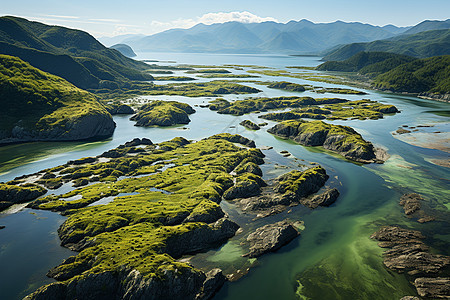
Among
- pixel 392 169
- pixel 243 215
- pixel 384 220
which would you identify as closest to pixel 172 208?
pixel 243 215

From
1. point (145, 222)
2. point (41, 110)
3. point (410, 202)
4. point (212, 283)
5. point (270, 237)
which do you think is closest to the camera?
point (212, 283)

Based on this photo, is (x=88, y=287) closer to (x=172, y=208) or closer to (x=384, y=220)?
(x=172, y=208)

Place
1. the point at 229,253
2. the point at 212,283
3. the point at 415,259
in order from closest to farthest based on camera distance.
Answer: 1. the point at 212,283
2. the point at 415,259
3. the point at 229,253

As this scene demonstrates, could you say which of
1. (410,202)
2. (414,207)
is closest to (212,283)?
(414,207)

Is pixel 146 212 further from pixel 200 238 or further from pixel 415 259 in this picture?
pixel 415 259

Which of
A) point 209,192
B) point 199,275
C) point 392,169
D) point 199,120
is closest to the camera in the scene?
point 199,275

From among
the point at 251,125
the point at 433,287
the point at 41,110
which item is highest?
the point at 41,110

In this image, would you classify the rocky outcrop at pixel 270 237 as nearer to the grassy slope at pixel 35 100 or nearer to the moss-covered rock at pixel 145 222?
the moss-covered rock at pixel 145 222
